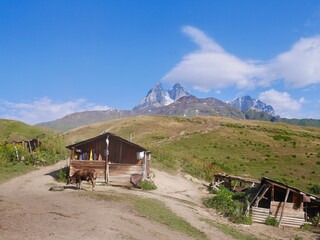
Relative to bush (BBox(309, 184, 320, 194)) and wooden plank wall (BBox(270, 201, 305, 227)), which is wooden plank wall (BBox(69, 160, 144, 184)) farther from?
bush (BBox(309, 184, 320, 194))

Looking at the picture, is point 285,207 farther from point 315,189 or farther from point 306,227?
point 315,189

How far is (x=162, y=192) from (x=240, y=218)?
9.10m

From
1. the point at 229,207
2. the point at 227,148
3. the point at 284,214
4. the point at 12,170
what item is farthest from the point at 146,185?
the point at 227,148

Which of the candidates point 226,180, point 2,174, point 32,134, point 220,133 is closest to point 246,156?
point 220,133

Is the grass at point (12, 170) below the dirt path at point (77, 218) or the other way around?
the other way around

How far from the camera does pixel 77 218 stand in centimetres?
Answer: 1784

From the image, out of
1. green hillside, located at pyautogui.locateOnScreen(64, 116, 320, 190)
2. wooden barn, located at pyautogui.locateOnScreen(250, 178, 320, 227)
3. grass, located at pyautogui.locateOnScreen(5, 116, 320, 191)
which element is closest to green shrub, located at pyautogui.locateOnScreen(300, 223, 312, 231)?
wooden barn, located at pyautogui.locateOnScreen(250, 178, 320, 227)

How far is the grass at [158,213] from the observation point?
20.4m

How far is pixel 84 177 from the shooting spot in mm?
29250

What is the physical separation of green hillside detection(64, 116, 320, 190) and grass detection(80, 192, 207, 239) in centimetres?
2380

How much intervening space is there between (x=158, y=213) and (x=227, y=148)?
171 feet

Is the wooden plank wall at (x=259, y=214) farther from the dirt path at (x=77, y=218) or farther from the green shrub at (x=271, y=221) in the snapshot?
the dirt path at (x=77, y=218)

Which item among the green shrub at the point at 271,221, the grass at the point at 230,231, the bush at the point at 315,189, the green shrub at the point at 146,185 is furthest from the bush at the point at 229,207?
the bush at the point at 315,189

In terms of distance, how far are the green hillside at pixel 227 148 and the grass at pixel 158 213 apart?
2380 centimetres
